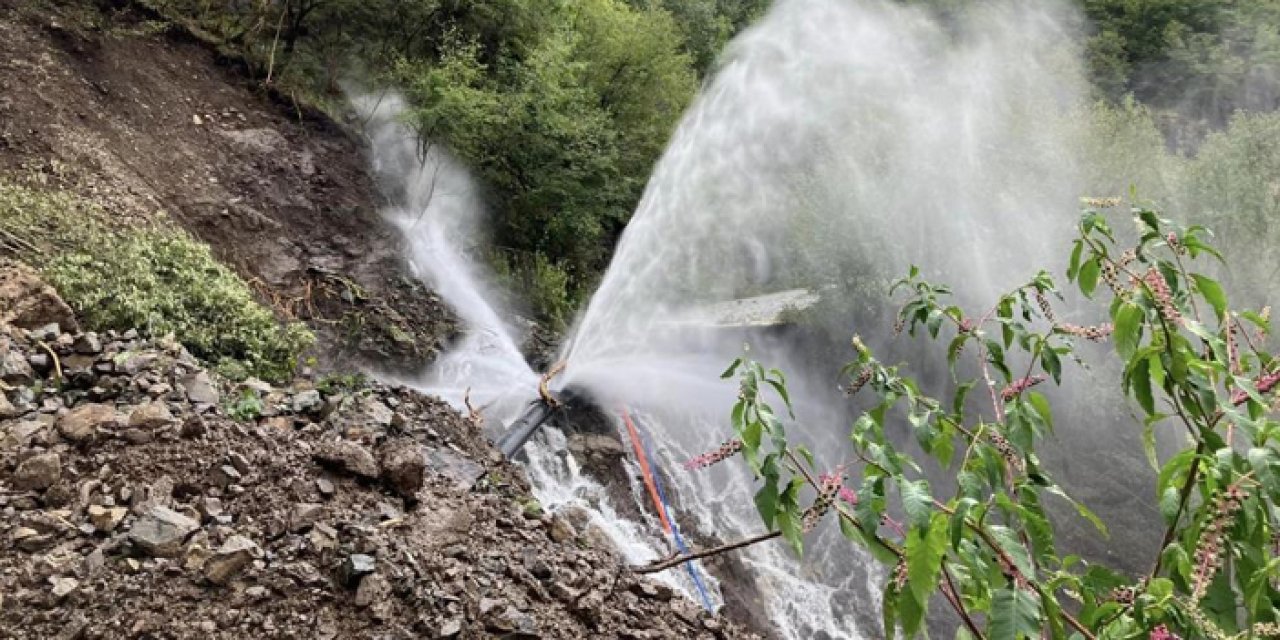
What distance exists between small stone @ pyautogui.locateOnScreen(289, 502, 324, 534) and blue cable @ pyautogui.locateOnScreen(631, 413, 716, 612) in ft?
11.0

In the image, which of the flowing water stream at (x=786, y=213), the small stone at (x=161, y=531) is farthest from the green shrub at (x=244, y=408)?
the flowing water stream at (x=786, y=213)

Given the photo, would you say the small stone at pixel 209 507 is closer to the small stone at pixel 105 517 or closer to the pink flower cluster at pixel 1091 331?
the small stone at pixel 105 517

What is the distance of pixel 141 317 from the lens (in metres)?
5.25

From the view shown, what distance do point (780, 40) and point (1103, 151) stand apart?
6.17m

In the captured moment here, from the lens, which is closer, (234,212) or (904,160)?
(234,212)

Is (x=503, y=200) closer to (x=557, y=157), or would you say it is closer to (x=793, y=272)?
(x=557, y=157)

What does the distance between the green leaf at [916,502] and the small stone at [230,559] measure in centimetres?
286

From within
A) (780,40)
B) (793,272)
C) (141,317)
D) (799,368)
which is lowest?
(799,368)

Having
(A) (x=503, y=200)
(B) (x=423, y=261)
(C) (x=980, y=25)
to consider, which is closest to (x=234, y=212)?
(B) (x=423, y=261)

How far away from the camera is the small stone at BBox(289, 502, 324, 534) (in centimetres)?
342

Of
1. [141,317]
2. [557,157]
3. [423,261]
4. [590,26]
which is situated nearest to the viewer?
[141,317]

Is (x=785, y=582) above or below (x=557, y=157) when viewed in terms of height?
below

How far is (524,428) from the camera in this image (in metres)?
7.98

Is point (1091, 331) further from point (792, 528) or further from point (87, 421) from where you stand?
point (87, 421)
